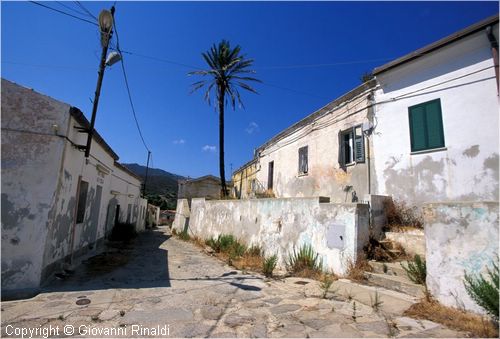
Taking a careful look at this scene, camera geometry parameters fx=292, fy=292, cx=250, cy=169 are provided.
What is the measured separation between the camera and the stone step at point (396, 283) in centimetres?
523

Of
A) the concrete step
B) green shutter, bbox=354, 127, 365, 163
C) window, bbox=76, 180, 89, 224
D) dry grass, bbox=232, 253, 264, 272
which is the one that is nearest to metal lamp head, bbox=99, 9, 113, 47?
window, bbox=76, 180, 89, 224

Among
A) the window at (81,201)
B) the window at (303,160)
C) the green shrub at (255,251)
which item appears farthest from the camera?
the window at (303,160)

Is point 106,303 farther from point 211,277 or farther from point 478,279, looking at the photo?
point 478,279

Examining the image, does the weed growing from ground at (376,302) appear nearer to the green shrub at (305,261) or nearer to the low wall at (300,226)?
the low wall at (300,226)

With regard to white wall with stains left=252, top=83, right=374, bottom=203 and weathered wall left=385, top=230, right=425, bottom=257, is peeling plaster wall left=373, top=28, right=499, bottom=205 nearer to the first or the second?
white wall with stains left=252, top=83, right=374, bottom=203

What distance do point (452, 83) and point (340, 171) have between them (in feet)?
14.4

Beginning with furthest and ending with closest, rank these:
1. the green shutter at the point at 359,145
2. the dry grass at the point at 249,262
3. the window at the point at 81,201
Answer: the green shutter at the point at 359,145 → the dry grass at the point at 249,262 → the window at the point at 81,201

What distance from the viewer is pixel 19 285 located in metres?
5.96

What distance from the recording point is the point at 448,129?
747cm

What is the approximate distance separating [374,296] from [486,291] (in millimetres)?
1871

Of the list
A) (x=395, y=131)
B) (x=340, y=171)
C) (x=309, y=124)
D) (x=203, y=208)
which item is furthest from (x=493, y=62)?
(x=203, y=208)

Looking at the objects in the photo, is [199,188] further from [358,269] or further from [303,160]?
[358,269]

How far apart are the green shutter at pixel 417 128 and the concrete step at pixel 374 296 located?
4316 millimetres

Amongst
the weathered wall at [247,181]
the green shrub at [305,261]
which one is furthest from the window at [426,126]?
the weathered wall at [247,181]
